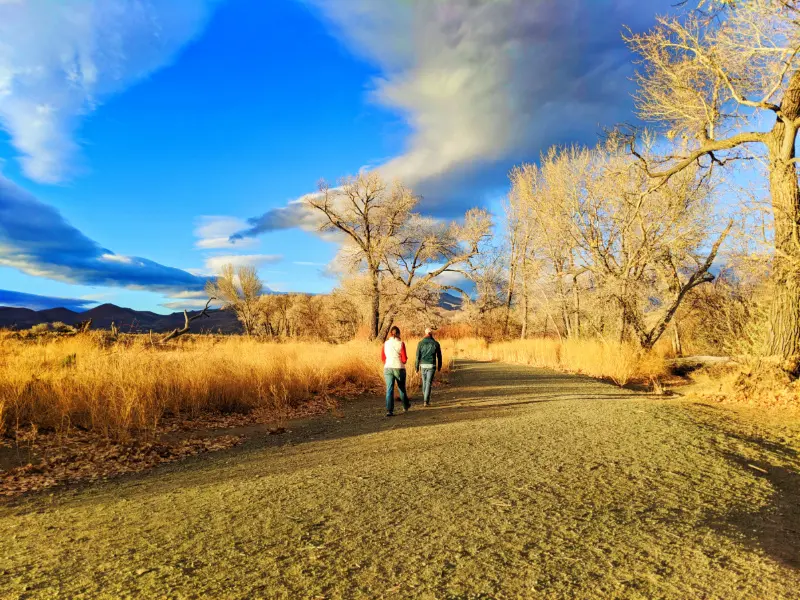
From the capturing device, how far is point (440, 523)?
350 cm

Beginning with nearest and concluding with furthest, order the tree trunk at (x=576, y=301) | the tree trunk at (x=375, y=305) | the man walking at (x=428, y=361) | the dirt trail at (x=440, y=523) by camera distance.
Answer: the dirt trail at (x=440, y=523)
the man walking at (x=428, y=361)
the tree trunk at (x=576, y=301)
the tree trunk at (x=375, y=305)

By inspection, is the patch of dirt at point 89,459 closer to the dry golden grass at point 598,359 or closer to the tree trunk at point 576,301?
the dry golden grass at point 598,359

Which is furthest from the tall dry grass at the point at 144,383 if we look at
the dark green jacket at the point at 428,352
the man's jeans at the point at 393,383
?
the dark green jacket at the point at 428,352

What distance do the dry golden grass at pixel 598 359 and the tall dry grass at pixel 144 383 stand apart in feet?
22.6

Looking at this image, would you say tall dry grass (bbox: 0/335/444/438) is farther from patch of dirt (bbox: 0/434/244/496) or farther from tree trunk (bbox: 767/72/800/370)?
tree trunk (bbox: 767/72/800/370)

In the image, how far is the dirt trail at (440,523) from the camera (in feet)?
9.00

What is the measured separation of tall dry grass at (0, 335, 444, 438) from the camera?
7875 mm

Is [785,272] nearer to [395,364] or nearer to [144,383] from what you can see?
[395,364]

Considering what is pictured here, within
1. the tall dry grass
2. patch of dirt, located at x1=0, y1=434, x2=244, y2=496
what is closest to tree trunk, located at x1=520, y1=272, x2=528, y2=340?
the tall dry grass

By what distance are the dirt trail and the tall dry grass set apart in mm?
2977

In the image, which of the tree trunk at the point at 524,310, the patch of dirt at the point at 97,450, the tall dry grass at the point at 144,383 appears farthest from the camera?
the tree trunk at the point at 524,310

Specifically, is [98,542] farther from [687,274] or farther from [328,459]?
[687,274]

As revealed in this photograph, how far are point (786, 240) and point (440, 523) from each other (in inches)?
417

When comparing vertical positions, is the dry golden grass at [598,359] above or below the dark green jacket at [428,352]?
below
